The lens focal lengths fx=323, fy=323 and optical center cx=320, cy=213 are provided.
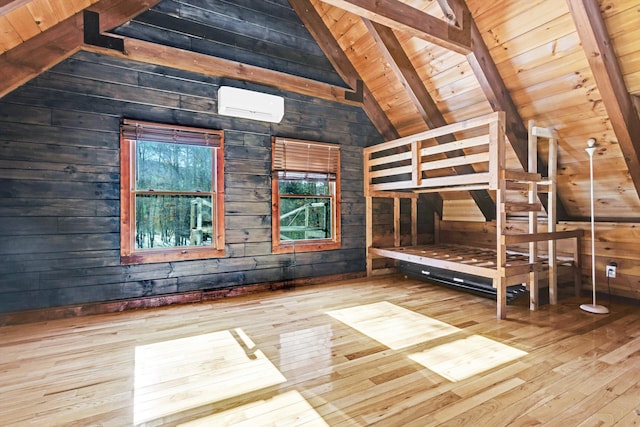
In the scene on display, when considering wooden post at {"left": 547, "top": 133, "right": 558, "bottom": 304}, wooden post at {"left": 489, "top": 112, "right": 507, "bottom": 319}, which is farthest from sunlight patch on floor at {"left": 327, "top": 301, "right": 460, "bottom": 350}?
wooden post at {"left": 547, "top": 133, "right": 558, "bottom": 304}

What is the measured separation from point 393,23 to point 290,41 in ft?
5.36

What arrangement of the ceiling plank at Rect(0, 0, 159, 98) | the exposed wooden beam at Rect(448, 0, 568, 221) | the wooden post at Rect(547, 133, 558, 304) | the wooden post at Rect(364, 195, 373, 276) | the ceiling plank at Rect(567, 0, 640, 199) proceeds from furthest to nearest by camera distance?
the wooden post at Rect(364, 195, 373, 276) → the wooden post at Rect(547, 133, 558, 304) → the exposed wooden beam at Rect(448, 0, 568, 221) → the ceiling plank at Rect(0, 0, 159, 98) → the ceiling plank at Rect(567, 0, 640, 199)

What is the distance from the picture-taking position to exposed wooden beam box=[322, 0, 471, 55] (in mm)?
2410

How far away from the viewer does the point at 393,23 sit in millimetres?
2566

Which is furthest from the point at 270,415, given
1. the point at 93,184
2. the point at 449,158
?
the point at 449,158

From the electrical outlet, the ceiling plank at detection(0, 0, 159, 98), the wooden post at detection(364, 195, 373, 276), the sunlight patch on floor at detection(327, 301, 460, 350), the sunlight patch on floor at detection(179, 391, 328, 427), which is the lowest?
the sunlight patch on floor at detection(179, 391, 328, 427)

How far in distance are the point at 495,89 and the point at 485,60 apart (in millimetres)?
283

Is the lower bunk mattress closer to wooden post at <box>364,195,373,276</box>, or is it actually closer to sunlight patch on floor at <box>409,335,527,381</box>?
Result: wooden post at <box>364,195,373,276</box>

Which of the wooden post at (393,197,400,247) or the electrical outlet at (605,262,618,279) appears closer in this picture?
the electrical outlet at (605,262,618,279)

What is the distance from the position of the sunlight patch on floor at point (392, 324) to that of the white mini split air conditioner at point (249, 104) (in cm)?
216

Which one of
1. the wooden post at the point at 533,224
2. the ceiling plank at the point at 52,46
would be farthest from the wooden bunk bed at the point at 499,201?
the ceiling plank at the point at 52,46

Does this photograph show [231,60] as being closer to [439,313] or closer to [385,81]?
[385,81]

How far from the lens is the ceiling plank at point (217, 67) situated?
298 centimetres

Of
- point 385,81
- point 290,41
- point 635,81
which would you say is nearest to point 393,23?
point 385,81
